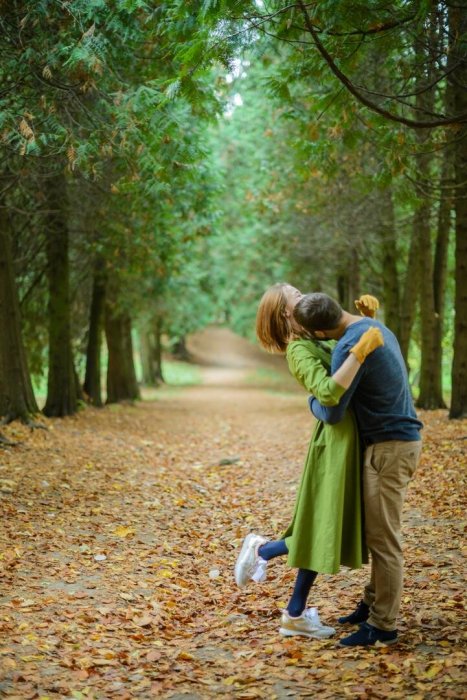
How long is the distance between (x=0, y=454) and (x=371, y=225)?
403 inches

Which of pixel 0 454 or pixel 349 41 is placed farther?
pixel 0 454

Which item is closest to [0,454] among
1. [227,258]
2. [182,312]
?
[182,312]

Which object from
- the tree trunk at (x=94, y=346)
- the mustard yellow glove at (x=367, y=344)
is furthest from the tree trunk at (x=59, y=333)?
the mustard yellow glove at (x=367, y=344)

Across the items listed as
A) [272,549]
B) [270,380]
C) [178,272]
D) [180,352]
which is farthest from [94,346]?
[180,352]

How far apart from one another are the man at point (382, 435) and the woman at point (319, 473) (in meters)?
0.09

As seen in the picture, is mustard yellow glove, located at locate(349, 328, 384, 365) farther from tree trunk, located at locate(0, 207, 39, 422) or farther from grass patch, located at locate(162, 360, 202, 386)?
grass patch, located at locate(162, 360, 202, 386)

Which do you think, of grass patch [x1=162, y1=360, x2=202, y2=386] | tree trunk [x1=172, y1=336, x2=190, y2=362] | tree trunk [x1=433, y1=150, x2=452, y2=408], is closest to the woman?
tree trunk [x1=433, y1=150, x2=452, y2=408]

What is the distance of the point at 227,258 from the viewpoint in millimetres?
34375

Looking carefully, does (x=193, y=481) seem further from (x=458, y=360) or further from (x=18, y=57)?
(x=18, y=57)

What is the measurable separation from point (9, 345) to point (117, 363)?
32.1ft

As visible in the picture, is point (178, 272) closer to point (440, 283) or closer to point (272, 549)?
point (440, 283)

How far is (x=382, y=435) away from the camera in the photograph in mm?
4477

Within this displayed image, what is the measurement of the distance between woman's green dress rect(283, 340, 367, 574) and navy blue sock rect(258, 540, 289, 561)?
27 cm

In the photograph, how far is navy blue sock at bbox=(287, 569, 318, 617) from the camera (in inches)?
188
